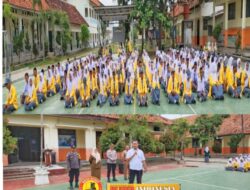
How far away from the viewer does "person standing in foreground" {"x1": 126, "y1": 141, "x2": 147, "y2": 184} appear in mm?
2994

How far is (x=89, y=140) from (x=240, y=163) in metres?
0.88

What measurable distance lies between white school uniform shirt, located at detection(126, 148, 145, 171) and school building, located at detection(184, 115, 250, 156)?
0.84 feet

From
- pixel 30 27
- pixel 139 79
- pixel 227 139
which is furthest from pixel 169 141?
pixel 30 27

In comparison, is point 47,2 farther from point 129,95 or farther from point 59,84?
point 129,95

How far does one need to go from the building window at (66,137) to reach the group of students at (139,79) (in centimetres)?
19

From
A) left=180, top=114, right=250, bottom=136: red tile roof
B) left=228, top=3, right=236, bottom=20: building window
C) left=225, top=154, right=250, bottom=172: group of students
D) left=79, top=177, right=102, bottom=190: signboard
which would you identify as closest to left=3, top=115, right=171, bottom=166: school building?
left=79, top=177, right=102, bottom=190: signboard

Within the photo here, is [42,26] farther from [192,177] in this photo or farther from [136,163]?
[192,177]

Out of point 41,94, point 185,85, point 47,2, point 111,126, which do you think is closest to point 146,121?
point 111,126

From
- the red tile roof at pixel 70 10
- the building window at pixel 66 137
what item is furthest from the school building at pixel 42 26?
the building window at pixel 66 137

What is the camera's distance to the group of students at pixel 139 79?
3049 millimetres

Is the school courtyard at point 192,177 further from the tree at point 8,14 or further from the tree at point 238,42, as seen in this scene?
the tree at point 8,14

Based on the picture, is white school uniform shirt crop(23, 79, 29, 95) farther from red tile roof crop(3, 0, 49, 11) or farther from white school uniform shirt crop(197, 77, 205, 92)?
white school uniform shirt crop(197, 77, 205, 92)

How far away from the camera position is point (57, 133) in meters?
2.92

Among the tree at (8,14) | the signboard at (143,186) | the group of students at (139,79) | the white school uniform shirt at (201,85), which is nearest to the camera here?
the tree at (8,14)
